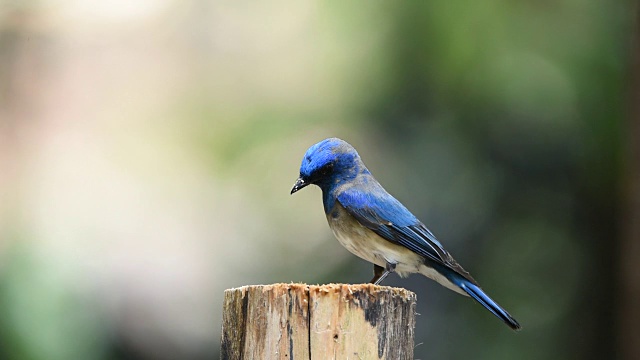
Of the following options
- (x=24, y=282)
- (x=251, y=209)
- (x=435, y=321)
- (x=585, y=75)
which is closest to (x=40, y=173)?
(x=24, y=282)

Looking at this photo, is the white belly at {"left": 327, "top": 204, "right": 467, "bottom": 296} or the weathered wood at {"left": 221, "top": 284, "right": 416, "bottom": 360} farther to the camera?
the white belly at {"left": 327, "top": 204, "right": 467, "bottom": 296}

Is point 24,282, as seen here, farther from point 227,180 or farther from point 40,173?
point 227,180

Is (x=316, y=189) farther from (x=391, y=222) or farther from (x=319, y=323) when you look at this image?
(x=319, y=323)

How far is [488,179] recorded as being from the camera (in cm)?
816

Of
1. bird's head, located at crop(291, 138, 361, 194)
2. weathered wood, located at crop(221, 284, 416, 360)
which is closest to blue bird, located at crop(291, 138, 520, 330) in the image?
bird's head, located at crop(291, 138, 361, 194)

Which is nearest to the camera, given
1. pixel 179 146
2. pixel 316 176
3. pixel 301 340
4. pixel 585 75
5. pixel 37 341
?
pixel 301 340

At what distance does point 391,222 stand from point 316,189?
374cm

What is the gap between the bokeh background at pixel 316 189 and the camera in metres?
7.84

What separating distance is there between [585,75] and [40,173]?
5.13 m

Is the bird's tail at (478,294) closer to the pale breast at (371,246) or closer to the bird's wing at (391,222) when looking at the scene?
the bird's wing at (391,222)

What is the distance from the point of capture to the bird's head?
4.88 metres

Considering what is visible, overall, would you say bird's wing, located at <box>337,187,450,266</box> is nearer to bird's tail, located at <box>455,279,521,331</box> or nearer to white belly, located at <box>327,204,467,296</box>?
white belly, located at <box>327,204,467,296</box>

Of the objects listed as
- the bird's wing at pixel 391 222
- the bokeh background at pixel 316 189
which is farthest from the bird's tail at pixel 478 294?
the bokeh background at pixel 316 189

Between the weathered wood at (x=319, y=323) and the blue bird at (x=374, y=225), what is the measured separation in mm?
1484
